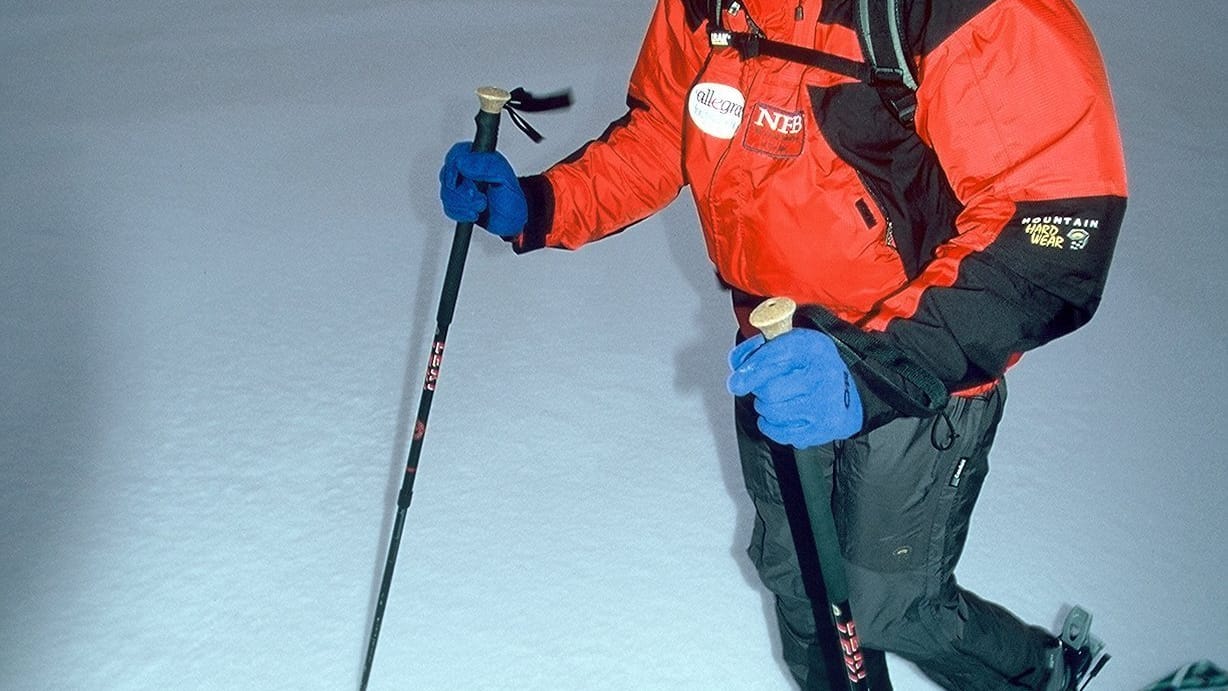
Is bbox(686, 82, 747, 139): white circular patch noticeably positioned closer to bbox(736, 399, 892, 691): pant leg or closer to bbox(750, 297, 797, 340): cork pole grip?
bbox(750, 297, 797, 340): cork pole grip

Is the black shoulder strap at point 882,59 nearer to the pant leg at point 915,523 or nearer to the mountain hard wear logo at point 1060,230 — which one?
the mountain hard wear logo at point 1060,230

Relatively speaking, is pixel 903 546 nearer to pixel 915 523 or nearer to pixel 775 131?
pixel 915 523

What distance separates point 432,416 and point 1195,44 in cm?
416

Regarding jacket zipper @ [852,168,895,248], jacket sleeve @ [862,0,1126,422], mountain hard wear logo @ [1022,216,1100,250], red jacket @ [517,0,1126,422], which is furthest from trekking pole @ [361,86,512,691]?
mountain hard wear logo @ [1022,216,1100,250]

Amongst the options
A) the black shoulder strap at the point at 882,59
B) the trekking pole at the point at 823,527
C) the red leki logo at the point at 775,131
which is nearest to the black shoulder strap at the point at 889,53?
the black shoulder strap at the point at 882,59

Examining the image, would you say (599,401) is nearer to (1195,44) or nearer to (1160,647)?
(1160,647)

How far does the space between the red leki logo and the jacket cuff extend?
435 mm

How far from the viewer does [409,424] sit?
2674 millimetres

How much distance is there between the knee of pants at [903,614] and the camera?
1.62m

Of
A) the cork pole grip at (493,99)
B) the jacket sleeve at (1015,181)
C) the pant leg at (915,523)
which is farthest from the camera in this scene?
the cork pole grip at (493,99)

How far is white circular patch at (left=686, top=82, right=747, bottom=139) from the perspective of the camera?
145 centimetres

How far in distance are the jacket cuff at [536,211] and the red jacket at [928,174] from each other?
28cm

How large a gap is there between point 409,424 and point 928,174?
162 cm

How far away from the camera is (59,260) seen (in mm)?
3209
